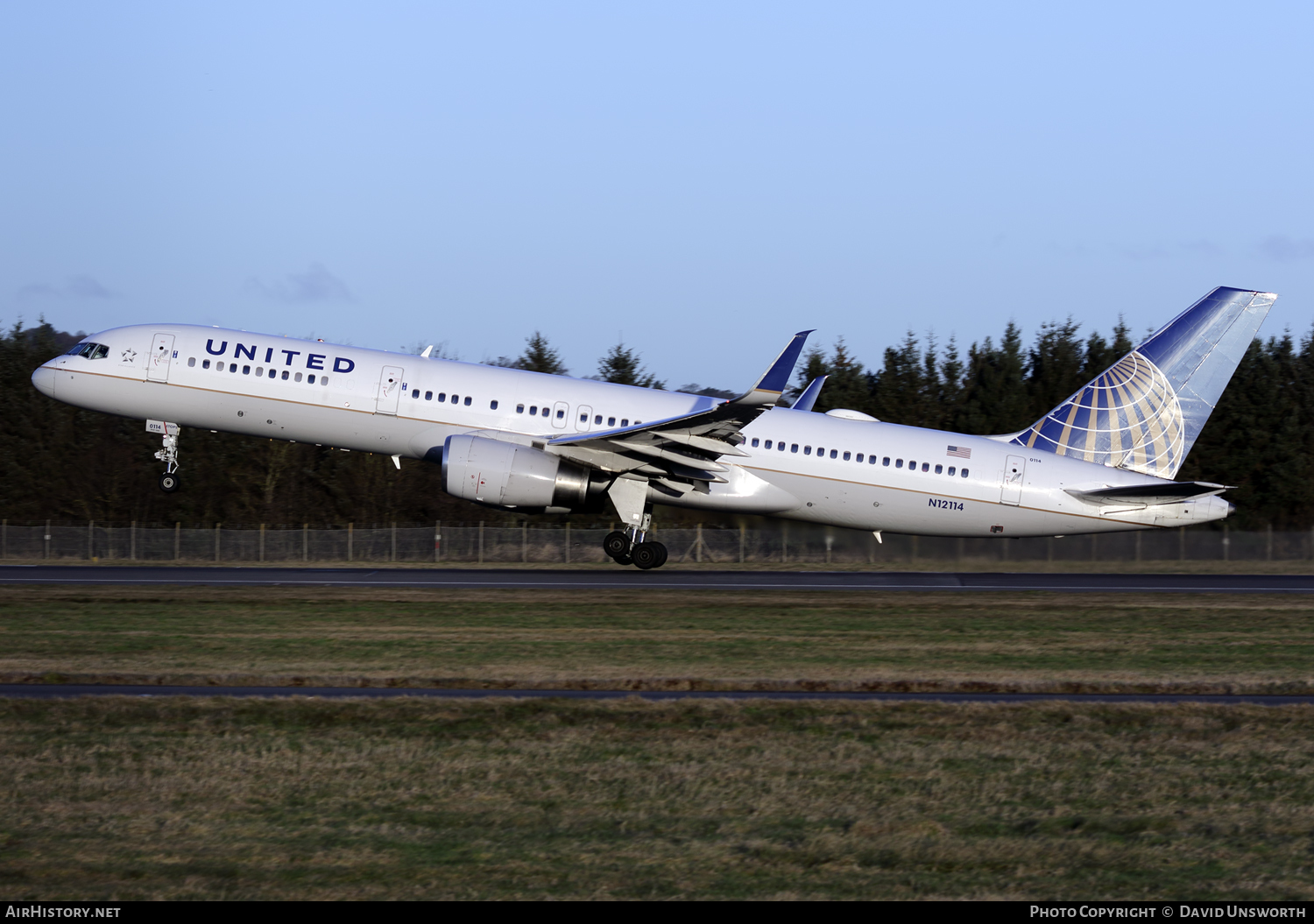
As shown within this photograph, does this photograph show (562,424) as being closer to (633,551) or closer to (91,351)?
(633,551)

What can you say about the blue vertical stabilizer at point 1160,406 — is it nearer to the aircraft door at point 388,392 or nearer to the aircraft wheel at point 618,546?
the aircraft wheel at point 618,546

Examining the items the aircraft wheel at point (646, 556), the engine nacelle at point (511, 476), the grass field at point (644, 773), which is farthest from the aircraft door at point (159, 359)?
the aircraft wheel at point (646, 556)

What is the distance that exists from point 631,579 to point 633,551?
Result: 781 millimetres

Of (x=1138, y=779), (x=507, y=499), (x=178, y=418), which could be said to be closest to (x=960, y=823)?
(x=1138, y=779)

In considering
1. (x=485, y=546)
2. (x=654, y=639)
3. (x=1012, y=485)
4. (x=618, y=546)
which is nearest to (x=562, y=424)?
(x=618, y=546)

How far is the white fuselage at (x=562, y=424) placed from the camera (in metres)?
29.1

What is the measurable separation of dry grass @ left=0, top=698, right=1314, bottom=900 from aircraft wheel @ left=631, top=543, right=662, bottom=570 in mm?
16549

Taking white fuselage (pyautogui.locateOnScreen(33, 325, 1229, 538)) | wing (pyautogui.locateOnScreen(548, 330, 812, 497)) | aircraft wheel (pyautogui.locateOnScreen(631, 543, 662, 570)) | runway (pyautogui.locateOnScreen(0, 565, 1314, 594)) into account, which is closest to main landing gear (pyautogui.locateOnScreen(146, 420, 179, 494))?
white fuselage (pyautogui.locateOnScreen(33, 325, 1229, 538))

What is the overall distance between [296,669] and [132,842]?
24.4ft

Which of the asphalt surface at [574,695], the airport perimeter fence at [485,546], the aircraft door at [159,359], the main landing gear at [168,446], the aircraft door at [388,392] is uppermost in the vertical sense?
the aircraft door at [159,359]

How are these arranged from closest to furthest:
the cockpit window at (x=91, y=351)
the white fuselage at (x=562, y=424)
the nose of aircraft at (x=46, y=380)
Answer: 1. the white fuselage at (x=562, y=424)
2. the cockpit window at (x=91, y=351)
3. the nose of aircraft at (x=46, y=380)

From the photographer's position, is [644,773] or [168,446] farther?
[168,446]

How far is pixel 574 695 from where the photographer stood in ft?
48.4

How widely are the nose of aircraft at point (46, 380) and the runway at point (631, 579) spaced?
15.1 feet
